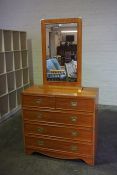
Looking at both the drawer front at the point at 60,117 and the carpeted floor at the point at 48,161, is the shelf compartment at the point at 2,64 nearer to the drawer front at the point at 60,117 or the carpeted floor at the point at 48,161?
the carpeted floor at the point at 48,161

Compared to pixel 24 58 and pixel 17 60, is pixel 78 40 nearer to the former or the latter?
pixel 17 60

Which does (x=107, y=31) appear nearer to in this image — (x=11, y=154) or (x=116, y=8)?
(x=116, y=8)

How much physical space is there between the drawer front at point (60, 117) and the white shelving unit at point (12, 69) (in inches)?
52.0

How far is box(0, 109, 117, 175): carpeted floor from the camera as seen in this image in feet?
7.50

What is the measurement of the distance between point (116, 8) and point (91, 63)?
3.73ft

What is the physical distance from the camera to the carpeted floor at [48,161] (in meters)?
2.29

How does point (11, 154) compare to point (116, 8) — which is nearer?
point (11, 154)

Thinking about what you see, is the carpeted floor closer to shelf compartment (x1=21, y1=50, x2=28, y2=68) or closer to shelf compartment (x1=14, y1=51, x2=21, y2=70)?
shelf compartment (x1=14, y1=51, x2=21, y2=70)

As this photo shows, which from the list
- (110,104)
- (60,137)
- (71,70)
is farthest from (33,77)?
(60,137)

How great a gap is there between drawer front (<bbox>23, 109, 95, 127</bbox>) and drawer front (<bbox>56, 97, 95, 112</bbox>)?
68mm

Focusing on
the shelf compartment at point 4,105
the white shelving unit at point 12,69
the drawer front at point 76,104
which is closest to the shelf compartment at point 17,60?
the white shelving unit at point 12,69

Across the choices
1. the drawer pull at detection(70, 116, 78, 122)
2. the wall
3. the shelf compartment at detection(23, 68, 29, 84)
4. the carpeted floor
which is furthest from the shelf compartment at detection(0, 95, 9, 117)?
the drawer pull at detection(70, 116, 78, 122)

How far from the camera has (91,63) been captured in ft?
14.2

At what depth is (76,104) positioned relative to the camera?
7.51 ft
